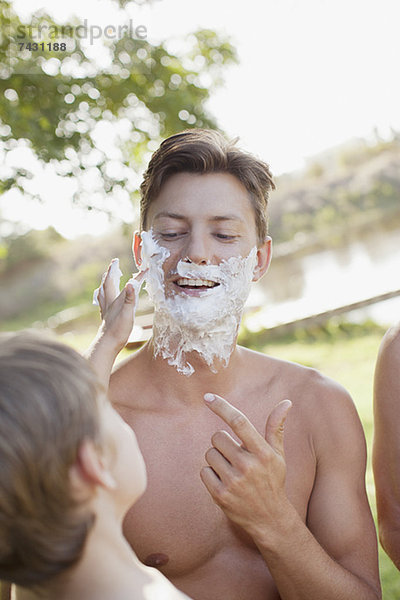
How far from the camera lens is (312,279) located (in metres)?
10.6

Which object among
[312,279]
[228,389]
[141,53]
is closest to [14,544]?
→ [228,389]

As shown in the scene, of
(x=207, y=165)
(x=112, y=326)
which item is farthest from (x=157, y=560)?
(x=207, y=165)

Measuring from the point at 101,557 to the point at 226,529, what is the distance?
74cm

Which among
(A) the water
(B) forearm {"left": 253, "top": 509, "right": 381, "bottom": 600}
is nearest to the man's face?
(B) forearm {"left": 253, "top": 509, "right": 381, "bottom": 600}

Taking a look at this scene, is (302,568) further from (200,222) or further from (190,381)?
(200,222)

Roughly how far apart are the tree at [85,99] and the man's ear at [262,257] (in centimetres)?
161

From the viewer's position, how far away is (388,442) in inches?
70.8

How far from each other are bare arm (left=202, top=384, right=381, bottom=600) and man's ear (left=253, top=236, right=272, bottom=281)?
49cm

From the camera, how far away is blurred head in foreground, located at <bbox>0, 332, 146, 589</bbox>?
945 mm

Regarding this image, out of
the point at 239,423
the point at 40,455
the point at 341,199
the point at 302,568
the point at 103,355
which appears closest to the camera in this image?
the point at 40,455

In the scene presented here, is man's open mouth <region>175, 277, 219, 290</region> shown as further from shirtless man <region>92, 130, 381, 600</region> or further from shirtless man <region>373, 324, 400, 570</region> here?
shirtless man <region>373, 324, 400, 570</region>

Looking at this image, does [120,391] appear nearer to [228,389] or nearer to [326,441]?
[228,389]

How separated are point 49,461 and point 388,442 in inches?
45.1

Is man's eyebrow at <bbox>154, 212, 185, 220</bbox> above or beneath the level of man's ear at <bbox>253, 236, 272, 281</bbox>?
above
